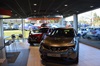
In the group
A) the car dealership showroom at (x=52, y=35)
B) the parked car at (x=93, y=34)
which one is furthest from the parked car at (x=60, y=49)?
the parked car at (x=93, y=34)

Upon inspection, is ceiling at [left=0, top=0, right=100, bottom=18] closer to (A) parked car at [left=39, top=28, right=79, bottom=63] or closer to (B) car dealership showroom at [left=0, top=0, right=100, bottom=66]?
(B) car dealership showroom at [left=0, top=0, right=100, bottom=66]

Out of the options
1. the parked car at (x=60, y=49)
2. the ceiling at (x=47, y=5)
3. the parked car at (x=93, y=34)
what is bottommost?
the parked car at (x=60, y=49)

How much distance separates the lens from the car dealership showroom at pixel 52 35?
538cm

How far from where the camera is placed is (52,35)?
252 inches

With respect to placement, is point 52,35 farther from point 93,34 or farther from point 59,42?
point 93,34

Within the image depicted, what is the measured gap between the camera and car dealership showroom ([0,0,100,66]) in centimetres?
538

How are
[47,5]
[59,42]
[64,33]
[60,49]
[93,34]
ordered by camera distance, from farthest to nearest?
[93,34] < [47,5] < [64,33] < [59,42] < [60,49]

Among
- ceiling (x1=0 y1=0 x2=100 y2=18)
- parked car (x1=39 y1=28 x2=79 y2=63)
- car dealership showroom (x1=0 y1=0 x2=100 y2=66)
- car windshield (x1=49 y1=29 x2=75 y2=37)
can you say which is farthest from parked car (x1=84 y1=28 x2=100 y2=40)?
parked car (x1=39 y1=28 x2=79 y2=63)

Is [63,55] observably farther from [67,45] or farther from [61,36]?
[61,36]

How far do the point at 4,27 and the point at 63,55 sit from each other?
14892 millimetres

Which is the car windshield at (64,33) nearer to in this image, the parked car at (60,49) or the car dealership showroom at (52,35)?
the car dealership showroom at (52,35)

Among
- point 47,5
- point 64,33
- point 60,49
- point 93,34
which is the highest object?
point 47,5

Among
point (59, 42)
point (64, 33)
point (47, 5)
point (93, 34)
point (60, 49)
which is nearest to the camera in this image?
point (60, 49)

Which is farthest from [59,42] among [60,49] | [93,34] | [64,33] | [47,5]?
Result: [93,34]
